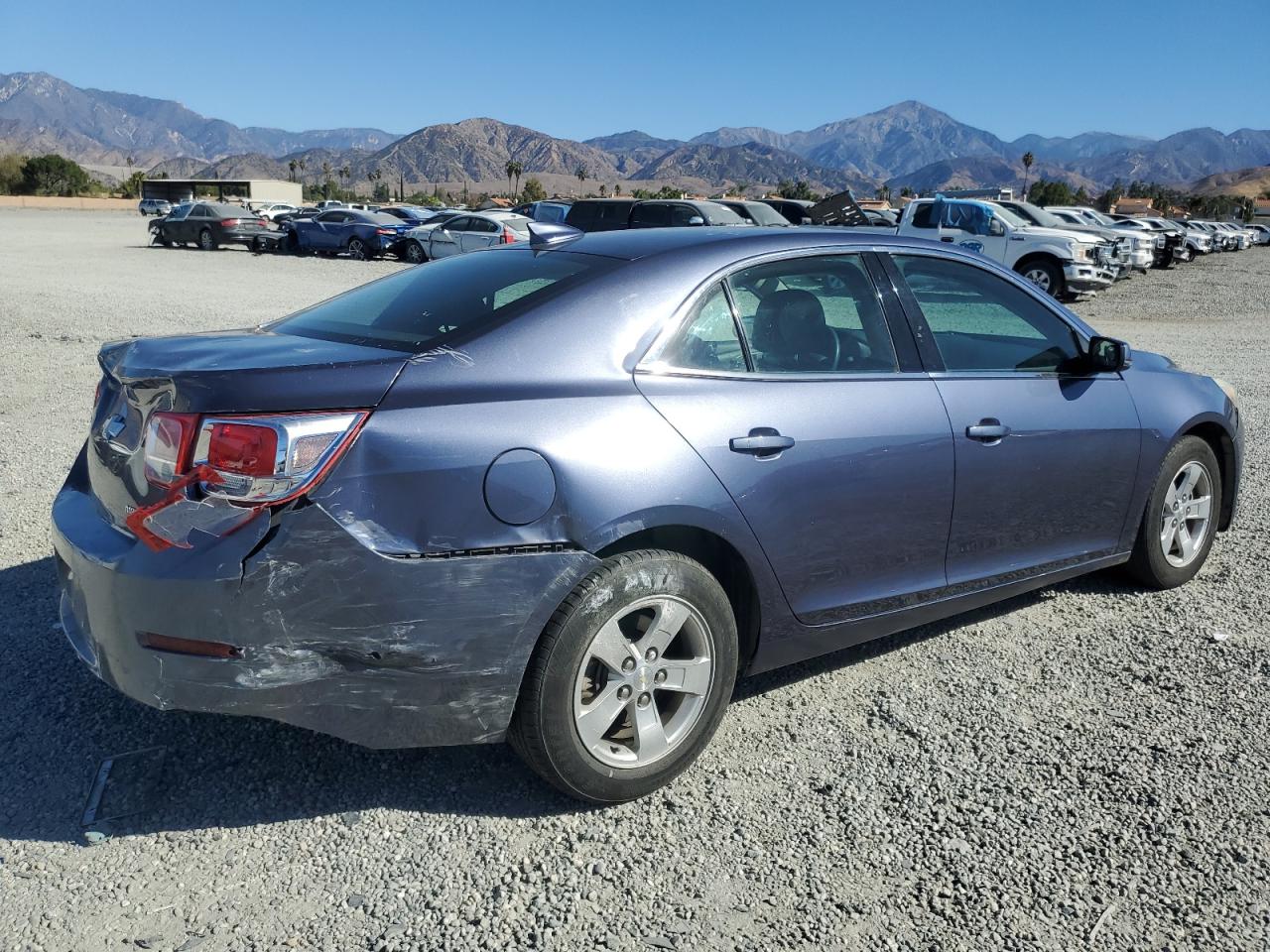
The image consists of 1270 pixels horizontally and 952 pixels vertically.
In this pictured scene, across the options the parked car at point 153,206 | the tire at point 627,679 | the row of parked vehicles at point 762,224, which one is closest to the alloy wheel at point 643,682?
the tire at point 627,679

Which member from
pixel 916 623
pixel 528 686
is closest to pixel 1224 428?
pixel 916 623

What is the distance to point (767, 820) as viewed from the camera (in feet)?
9.96

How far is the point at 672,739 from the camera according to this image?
3.14 metres

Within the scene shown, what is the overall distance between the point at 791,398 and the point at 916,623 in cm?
108

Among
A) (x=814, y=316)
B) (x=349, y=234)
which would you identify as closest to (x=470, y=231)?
(x=349, y=234)

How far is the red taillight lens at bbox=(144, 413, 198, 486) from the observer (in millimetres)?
2701

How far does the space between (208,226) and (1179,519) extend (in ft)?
114

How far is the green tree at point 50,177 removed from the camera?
3612 inches

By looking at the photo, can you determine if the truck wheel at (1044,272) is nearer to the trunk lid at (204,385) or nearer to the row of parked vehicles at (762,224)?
the row of parked vehicles at (762,224)

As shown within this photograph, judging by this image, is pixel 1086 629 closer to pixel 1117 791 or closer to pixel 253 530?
pixel 1117 791

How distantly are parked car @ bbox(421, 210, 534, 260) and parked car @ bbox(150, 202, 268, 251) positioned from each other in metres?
7.74

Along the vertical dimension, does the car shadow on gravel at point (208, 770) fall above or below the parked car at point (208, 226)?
below

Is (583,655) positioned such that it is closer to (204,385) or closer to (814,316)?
(204,385)

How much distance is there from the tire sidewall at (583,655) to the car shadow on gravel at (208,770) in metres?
0.20
